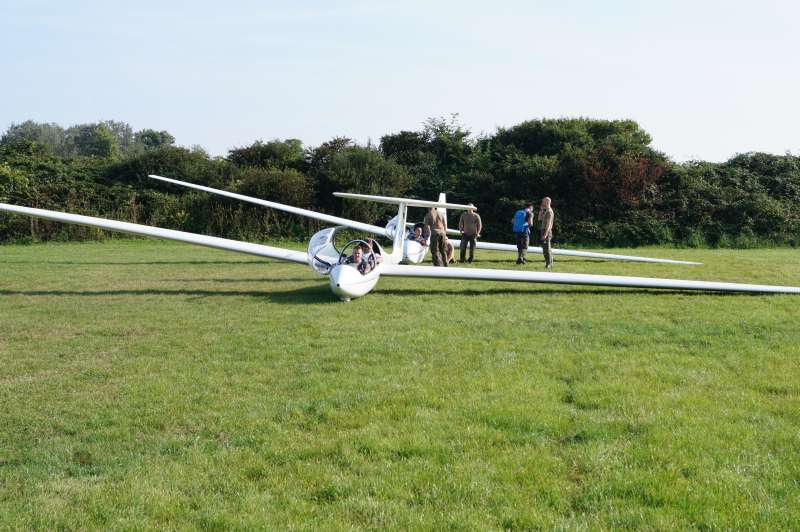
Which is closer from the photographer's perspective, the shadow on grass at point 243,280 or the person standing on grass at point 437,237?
the shadow on grass at point 243,280

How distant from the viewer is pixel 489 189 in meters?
29.3

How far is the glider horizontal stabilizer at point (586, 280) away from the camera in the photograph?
1074cm

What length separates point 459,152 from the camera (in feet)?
109

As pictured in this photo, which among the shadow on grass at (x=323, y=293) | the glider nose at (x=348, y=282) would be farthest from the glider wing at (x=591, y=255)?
the glider nose at (x=348, y=282)

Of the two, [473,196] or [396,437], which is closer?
[396,437]

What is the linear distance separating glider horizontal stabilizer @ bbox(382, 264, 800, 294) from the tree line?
15.6 m

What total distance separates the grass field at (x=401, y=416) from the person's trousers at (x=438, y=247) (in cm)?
586

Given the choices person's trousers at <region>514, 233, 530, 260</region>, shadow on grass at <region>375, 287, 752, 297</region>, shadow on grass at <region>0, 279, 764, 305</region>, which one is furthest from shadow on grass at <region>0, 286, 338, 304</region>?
person's trousers at <region>514, 233, 530, 260</region>

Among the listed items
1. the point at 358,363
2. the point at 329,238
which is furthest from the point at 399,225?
the point at 358,363

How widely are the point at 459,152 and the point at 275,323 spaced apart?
84.9ft

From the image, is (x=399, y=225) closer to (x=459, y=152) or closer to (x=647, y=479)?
(x=647, y=479)

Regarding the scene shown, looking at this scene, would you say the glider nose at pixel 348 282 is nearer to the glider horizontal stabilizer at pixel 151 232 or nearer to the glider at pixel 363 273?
the glider at pixel 363 273

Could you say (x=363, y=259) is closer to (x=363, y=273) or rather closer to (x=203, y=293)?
(x=363, y=273)

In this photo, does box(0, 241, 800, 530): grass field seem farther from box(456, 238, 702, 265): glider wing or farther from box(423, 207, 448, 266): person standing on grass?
box(456, 238, 702, 265): glider wing
